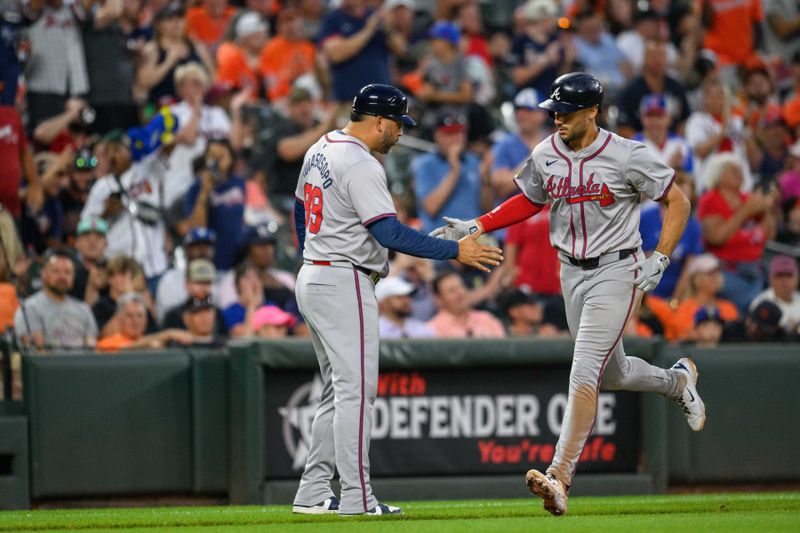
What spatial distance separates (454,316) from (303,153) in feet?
8.20

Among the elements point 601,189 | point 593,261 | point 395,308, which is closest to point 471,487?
point 395,308

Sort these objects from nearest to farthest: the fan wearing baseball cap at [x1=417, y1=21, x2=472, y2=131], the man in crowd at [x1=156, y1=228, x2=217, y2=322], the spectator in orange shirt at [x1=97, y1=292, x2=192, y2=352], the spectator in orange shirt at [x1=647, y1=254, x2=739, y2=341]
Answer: the spectator in orange shirt at [x1=97, y1=292, x2=192, y2=352] → the man in crowd at [x1=156, y1=228, x2=217, y2=322] → the spectator in orange shirt at [x1=647, y1=254, x2=739, y2=341] → the fan wearing baseball cap at [x1=417, y1=21, x2=472, y2=131]

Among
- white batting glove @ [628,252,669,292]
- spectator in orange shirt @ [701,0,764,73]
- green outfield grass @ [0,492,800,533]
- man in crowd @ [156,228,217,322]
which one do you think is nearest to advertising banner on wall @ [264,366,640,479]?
green outfield grass @ [0,492,800,533]

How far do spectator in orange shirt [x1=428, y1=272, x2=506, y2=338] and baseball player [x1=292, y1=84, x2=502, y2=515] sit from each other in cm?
359

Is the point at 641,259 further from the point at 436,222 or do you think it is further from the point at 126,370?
the point at 436,222

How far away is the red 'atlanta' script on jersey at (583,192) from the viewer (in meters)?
6.80

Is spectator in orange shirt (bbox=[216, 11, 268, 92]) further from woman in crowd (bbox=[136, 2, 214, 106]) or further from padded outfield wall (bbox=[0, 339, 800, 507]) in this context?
padded outfield wall (bbox=[0, 339, 800, 507])

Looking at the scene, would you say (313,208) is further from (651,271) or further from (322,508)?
(651,271)

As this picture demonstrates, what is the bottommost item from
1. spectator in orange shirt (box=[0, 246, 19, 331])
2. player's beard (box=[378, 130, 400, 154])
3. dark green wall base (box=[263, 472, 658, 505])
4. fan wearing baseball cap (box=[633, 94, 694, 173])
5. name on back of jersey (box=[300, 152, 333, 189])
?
dark green wall base (box=[263, 472, 658, 505])

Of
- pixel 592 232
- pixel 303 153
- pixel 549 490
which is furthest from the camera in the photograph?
pixel 303 153

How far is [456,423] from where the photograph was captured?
9.21 meters

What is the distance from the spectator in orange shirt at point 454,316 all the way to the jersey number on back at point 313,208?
370 cm

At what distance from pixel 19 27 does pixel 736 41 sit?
8.43 meters

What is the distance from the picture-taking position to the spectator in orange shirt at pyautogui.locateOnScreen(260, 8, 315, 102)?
1346 centimetres
